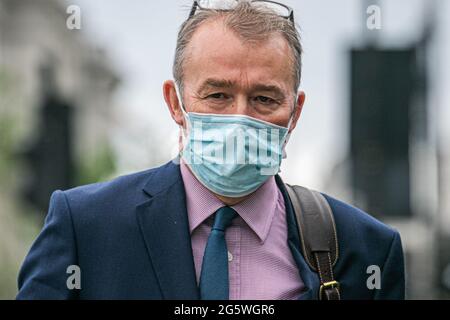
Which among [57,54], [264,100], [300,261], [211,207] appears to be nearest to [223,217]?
[211,207]

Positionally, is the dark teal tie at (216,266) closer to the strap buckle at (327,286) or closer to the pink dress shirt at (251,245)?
the pink dress shirt at (251,245)

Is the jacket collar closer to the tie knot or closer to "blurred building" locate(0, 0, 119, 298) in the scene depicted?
the tie knot

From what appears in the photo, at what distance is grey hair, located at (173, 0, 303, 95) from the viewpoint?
2.64 meters

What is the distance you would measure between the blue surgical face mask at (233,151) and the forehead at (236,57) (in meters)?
0.13

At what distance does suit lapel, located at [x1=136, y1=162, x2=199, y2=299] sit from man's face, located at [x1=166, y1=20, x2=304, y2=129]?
10.6 inches

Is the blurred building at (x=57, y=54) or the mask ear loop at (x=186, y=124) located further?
the blurred building at (x=57, y=54)

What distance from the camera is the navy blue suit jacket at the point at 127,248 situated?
8.59 feet

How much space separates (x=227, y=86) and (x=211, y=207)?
38 cm

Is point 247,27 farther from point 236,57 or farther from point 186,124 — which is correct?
point 186,124

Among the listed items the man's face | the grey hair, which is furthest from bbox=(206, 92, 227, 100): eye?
the grey hair

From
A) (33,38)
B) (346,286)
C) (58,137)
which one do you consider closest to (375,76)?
(58,137)

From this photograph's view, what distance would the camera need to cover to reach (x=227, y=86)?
8.55 ft

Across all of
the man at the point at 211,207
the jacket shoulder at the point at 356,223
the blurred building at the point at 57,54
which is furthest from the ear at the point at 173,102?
the blurred building at the point at 57,54

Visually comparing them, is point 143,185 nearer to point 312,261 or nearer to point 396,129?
point 312,261
